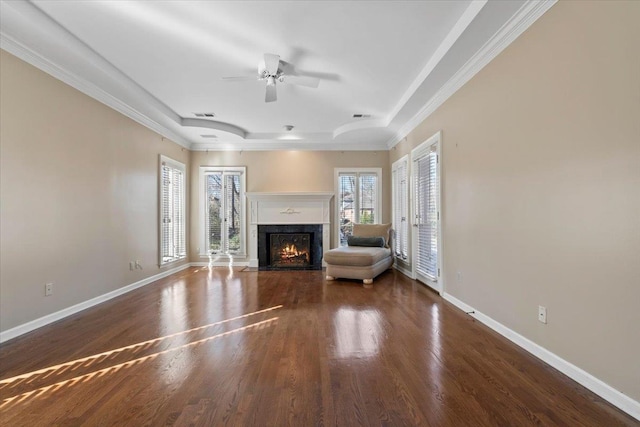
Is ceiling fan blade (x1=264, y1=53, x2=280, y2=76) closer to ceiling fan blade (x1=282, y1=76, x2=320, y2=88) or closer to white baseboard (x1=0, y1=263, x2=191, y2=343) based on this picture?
ceiling fan blade (x1=282, y1=76, x2=320, y2=88)

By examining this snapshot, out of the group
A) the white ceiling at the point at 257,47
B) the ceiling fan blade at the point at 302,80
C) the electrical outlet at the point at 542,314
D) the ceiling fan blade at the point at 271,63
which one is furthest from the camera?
the ceiling fan blade at the point at 302,80

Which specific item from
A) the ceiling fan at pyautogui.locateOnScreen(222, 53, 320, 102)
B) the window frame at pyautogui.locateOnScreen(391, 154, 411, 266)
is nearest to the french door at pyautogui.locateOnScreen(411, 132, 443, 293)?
the window frame at pyautogui.locateOnScreen(391, 154, 411, 266)

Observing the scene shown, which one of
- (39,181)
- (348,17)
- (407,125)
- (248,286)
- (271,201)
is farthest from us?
(271,201)

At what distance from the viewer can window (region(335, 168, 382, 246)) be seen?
273 inches

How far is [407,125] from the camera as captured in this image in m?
5.48

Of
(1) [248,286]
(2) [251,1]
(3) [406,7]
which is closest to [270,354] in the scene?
(1) [248,286]

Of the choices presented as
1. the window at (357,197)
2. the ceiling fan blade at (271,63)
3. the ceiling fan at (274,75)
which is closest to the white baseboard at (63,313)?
the ceiling fan at (274,75)

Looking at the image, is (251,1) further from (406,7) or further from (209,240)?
(209,240)

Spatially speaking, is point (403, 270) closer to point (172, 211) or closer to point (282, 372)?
point (282, 372)

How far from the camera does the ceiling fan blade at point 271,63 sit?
3256mm

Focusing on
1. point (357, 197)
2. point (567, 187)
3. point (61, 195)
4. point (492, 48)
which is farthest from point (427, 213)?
point (61, 195)

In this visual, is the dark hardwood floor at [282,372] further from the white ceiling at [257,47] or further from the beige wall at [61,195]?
the white ceiling at [257,47]

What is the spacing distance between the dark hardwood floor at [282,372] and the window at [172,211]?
2.31m

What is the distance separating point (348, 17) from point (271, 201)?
450cm
